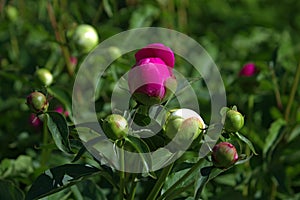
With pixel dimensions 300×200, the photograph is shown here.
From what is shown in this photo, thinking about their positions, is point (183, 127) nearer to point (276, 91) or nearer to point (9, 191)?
point (9, 191)

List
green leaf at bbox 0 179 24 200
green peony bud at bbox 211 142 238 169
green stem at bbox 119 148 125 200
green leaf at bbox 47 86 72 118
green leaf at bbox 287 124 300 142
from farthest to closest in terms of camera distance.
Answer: green leaf at bbox 287 124 300 142, green leaf at bbox 47 86 72 118, green leaf at bbox 0 179 24 200, green stem at bbox 119 148 125 200, green peony bud at bbox 211 142 238 169

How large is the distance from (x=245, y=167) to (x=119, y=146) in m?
0.76

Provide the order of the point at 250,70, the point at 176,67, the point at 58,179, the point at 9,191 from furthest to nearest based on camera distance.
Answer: the point at 176,67
the point at 250,70
the point at 9,191
the point at 58,179

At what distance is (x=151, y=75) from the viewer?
1.13 metres

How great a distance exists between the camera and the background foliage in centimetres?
170

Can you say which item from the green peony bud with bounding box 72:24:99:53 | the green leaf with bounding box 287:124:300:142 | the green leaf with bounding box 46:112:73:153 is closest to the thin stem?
the green leaf with bounding box 287:124:300:142

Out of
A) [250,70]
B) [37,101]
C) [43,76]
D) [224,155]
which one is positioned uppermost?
[37,101]

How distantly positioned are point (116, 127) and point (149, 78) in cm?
11

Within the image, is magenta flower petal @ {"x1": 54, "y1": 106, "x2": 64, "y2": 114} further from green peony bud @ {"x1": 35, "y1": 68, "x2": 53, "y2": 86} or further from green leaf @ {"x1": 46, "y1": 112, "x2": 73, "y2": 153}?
green leaf @ {"x1": 46, "y1": 112, "x2": 73, "y2": 153}

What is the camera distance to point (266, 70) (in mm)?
1953

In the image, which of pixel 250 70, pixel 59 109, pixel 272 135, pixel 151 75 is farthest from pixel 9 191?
pixel 250 70

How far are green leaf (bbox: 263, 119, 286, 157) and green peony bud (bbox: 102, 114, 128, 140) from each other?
660 mm

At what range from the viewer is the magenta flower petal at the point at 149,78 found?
3.72ft

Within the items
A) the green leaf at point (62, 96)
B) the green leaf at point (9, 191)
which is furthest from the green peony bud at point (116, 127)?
the green leaf at point (62, 96)
